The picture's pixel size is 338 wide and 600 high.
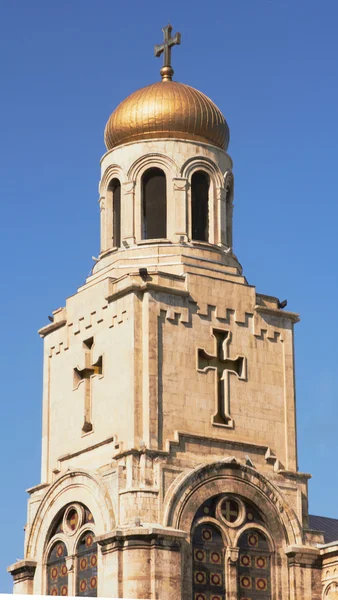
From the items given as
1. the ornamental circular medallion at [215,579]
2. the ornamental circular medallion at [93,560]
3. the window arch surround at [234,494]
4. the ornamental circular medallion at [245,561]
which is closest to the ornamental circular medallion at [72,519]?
the ornamental circular medallion at [93,560]

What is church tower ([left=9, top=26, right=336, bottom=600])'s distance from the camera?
41.1m

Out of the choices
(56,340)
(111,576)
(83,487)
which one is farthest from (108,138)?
(111,576)

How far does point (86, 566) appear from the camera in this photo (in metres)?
42.1

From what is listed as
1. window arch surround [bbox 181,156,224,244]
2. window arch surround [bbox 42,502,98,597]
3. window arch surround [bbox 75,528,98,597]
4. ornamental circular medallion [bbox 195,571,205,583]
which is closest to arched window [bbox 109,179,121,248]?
window arch surround [bbox 181,156,224,244]

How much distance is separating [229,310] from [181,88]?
698cm

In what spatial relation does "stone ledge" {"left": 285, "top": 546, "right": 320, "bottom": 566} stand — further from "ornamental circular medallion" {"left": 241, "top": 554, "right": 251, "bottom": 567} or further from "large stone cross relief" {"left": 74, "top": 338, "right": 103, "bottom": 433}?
"large stone cross relief" {"left": 74, "top": 338, "right": 103, "bottom": 433}

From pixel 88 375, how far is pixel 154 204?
543 centimetres

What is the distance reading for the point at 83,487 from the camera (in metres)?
42.6

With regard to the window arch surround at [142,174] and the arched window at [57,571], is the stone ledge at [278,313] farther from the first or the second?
the arched window at [57,571]

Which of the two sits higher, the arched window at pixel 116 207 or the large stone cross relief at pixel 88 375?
the arched window at pixel 116 207

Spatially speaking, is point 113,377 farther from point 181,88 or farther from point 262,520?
point 181,88

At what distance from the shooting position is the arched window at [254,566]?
42.0 metres

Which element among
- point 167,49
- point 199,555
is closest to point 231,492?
point 199,555

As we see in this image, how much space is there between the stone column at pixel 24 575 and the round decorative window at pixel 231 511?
594cm
